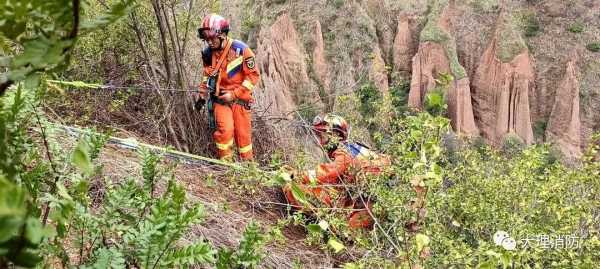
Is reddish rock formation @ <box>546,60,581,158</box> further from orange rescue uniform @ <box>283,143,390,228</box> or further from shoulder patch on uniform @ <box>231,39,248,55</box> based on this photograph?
orange rescue uniform @ <box>283,143,390,228</box>

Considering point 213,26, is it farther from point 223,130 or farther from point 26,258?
point 26,258

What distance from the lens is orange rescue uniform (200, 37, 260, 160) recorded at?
621cm

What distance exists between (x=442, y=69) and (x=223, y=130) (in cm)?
3677

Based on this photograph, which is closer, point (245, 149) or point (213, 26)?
point (213, 26)

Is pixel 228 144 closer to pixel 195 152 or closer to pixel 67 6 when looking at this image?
pixel 195 152

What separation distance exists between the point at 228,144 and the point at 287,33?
1191 inches

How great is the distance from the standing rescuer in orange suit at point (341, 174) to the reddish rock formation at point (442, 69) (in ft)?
112

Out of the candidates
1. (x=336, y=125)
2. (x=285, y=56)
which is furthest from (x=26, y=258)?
(x=285, y=56)

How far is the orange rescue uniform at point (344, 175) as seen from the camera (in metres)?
4.03

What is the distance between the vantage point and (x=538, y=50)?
4291 cm

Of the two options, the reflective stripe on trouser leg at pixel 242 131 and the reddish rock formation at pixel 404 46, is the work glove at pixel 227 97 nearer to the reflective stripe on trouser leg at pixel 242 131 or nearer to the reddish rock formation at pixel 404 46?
the reflective stripe on trouser leg at pixel 242 131

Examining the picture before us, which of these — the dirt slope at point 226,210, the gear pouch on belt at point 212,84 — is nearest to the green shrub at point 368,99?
the dirt slope at point 226,210

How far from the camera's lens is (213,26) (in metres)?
6.07

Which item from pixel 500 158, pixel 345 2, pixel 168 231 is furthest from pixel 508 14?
pixel 168 231
